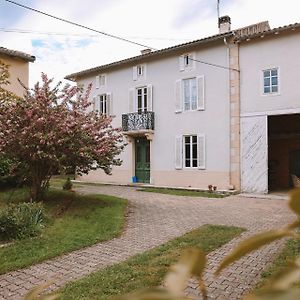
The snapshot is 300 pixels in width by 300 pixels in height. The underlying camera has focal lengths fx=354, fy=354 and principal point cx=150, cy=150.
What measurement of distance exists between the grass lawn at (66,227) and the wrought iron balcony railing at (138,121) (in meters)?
7.42

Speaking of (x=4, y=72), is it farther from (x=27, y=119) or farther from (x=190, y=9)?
(x=190, y=9)

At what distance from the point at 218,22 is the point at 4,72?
11.1m

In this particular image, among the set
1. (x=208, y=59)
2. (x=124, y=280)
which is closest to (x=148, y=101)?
(x=208, y=59)

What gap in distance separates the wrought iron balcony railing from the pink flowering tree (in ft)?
26.3

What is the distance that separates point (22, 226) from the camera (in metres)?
6.87

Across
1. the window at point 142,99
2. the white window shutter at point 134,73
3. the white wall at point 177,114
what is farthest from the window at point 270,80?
the white window shutter at point 134,73

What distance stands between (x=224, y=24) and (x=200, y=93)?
12.0 feet

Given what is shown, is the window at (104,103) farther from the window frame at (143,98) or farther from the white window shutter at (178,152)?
the white window shutter at (178,152)

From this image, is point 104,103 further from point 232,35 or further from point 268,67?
point 268,67

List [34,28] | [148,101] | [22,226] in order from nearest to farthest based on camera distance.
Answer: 1. [22,226]
2. [34,28]
3. [148,101]

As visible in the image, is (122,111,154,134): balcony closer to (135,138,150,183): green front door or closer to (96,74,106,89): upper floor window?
(135,138,150,183): green front door

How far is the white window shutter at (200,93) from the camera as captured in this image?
16.5 meters

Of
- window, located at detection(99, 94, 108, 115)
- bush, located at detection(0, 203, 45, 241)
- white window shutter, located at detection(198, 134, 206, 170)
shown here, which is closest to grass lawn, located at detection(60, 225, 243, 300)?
bush, located at detection(0, 203, 45, 241)

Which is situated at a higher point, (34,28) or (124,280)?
(34,28)
